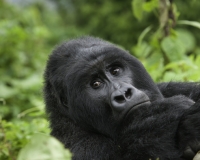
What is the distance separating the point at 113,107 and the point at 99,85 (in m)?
0.31

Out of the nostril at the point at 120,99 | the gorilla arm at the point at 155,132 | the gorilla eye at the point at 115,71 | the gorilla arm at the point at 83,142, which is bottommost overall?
the gorilla arm at the point at 83,142

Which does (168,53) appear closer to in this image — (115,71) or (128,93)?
(115,71)

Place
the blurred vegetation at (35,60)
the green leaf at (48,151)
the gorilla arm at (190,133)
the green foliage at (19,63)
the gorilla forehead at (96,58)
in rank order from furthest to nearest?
1. the green foliage at (19,63)
2. the blurred vegetation at (35,60)
3. the gorilla forehead at (96,58)
4. the gorilla arm at (190,133)
5. the green leaf at (48,151)

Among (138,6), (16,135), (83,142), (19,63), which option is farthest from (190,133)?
(19,63)

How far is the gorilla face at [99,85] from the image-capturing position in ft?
10.6

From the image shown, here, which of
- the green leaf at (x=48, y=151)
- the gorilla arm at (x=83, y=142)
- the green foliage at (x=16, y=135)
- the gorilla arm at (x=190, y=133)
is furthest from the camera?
the green foliage at (x=16, y=135)

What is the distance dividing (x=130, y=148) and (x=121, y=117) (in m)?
0.27

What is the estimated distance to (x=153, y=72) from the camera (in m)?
5.02

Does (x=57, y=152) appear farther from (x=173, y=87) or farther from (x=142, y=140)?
(x=173, y=87)

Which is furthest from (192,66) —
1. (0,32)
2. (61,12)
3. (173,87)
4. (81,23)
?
(61,12)

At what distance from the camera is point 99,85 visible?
11.4ft

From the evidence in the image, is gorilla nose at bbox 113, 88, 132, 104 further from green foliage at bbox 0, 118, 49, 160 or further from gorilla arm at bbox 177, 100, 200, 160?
green foliage at bbox 0, 118, 49, 160

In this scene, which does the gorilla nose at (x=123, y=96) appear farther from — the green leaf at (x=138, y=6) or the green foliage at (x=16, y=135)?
the green leaf at (x=138, y=6)

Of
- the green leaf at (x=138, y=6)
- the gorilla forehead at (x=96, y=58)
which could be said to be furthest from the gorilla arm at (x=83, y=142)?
the green leaf at (x=138, y=6)
